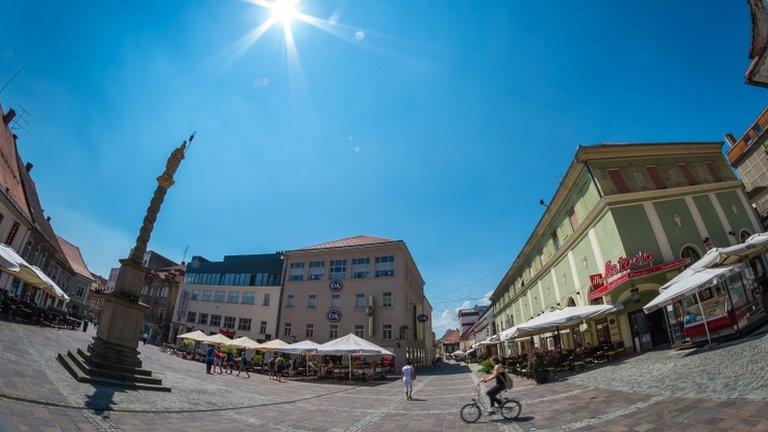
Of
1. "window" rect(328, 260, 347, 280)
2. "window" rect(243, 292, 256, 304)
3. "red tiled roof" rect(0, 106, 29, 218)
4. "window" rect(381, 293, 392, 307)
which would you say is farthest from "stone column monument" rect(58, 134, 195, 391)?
"window" rect(243, 292, 256, 304)

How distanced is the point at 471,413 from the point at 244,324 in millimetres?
37660

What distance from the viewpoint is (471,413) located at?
821cm

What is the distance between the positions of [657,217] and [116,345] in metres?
25.3

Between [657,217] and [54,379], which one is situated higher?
[657,217]

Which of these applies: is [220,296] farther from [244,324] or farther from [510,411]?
[510,411]

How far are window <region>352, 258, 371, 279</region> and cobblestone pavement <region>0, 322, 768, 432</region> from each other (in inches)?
893

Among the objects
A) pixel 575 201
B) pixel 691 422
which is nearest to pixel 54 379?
pixel 691 422

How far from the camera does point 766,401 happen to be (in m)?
5.39

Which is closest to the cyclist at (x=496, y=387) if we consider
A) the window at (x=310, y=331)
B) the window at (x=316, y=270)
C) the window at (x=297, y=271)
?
the window at (x=310, y=331)

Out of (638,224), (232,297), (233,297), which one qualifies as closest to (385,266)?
(233,297)

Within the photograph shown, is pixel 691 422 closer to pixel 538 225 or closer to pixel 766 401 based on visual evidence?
pixel 766 401

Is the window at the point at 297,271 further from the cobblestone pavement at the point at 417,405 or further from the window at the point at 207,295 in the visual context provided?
the cobblestone pavement at the point at 417,405

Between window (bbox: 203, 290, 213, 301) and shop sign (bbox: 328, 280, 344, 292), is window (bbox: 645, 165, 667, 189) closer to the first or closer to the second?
shop sign (bbox: 328, 280, 344, 292)

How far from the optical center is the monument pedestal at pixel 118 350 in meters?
9.64
